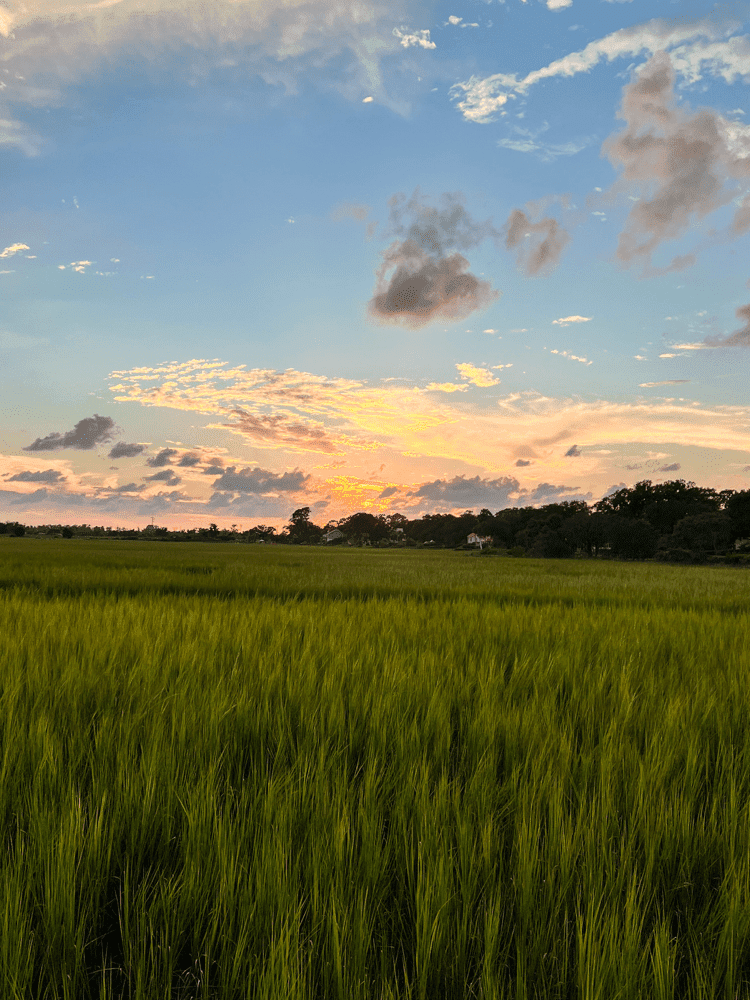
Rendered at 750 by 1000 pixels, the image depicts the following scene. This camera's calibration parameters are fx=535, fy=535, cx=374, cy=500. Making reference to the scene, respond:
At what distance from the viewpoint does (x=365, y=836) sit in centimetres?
123

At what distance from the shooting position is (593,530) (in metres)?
54.9

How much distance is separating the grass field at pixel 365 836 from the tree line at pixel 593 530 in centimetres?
4422

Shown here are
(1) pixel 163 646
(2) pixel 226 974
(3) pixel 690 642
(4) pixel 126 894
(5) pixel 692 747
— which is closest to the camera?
(2) pixel 226 974

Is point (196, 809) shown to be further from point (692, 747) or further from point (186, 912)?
point (692, 747)

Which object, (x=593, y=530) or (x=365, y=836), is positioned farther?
(x=593, y=530)

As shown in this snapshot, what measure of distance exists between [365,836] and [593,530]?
5823 centimetres

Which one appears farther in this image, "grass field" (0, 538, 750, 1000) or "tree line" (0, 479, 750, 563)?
"tree line" (0, 479, 750, 563)

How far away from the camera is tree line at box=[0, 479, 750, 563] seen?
1832 inches

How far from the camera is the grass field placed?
0.99 meters

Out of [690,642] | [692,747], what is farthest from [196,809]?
[690,642]

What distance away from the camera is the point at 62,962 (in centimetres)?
100

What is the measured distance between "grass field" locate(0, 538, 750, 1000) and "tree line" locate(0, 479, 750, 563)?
44224 mm

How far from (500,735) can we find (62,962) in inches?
60.8

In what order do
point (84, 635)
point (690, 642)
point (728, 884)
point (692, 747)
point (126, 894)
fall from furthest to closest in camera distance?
1. point (690, 642)
2. point (84, 635)
3. point (692, 747)
4. point (728, 884)
5. point (126, 894)
